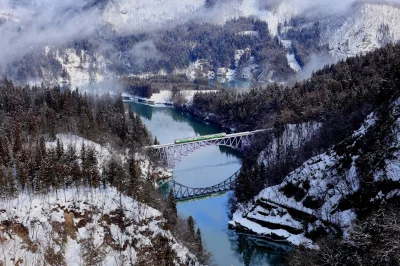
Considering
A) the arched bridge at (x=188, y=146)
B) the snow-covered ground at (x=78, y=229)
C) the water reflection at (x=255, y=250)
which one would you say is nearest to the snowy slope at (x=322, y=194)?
the water reflection at (x=255, y=250)

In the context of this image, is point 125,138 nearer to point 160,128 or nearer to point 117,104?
point 117,104

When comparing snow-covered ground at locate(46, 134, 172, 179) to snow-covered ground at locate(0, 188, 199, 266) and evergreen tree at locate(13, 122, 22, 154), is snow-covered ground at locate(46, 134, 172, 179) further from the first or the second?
snow-covered ground at locate(0, 188, 199, 266)

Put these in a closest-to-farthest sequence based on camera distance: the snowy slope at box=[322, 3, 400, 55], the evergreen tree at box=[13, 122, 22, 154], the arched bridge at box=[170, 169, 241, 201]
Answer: the evergreen tree at box=[13, 122, 22, 154] < the arched bridge at box=[170, 169, 241, 201] < the snowy slope at box=[322, 3, 400, 55]

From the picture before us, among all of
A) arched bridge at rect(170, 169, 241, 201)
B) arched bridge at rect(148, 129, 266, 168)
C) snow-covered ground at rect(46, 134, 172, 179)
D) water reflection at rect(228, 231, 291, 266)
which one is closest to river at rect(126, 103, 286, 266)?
water reflection at rect(228, 231, 291, 266)

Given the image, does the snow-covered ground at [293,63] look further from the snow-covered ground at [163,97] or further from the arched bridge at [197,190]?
the arched bridge at [197,190]

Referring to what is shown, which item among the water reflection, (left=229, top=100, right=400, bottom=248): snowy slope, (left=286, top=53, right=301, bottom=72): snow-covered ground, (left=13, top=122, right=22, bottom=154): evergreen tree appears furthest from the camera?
(left=286, top=53, right=301, bottom=72): snow-covered ground

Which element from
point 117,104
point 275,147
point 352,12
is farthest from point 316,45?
point 275,147
